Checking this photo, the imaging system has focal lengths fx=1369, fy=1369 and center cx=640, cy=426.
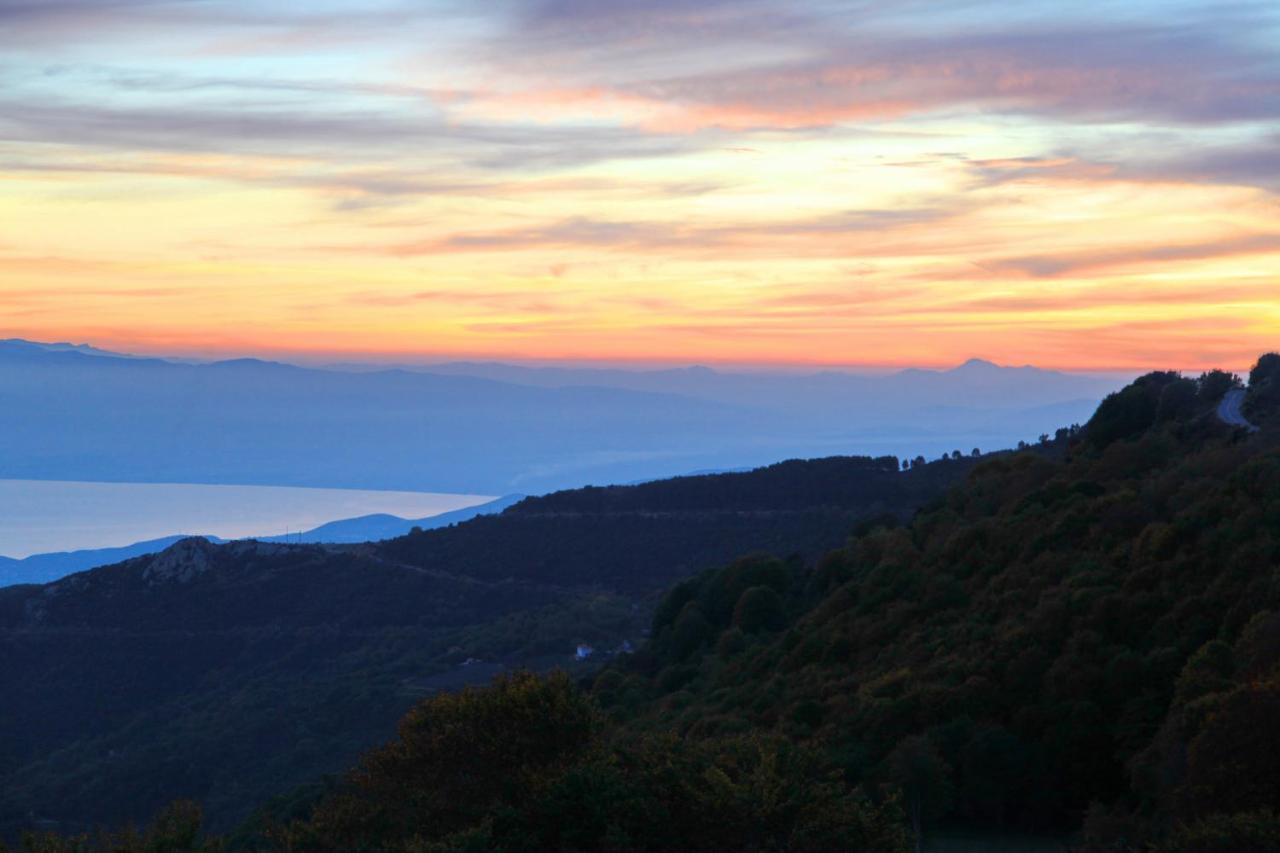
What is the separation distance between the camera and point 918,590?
24.4m

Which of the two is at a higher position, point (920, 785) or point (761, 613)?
point (761, 613)

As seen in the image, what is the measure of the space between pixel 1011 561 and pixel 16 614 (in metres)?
45.3

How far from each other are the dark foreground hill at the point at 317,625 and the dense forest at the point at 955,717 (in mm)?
12509

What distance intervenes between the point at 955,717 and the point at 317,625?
38.6 m

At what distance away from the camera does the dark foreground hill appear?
122 ft

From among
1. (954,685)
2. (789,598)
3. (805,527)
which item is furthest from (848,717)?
(805,527)

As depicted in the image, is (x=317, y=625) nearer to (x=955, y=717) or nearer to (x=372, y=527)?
(x=955, y=717)

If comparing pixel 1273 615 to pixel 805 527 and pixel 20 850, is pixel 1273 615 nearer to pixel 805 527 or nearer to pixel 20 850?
pixel 20 850

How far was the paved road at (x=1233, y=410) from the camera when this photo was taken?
27462 millimetres

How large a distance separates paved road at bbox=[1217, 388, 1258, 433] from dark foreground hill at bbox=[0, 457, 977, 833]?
15.9 metres

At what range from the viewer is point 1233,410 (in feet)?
99.9

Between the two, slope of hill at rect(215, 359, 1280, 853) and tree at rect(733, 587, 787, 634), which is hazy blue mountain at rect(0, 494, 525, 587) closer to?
tree at rect(733, 587, 787, 634)

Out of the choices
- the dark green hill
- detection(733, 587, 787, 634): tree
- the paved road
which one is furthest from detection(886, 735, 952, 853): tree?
detection(733, 587, 787, 634): tree

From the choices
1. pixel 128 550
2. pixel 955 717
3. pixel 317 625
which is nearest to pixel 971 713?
pixel 955 717
